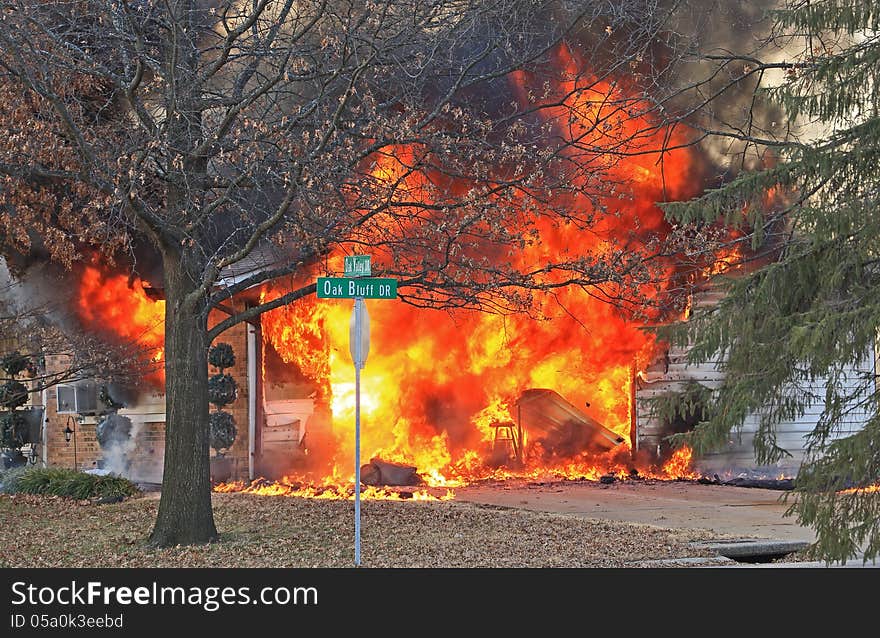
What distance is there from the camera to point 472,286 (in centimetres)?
1149

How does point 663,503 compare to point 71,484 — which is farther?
point 71,484

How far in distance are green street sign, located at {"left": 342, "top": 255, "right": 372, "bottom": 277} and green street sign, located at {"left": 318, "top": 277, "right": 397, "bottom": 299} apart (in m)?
0.07

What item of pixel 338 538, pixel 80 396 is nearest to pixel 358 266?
pixel 338 538

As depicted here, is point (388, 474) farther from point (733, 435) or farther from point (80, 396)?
point (80, 396)

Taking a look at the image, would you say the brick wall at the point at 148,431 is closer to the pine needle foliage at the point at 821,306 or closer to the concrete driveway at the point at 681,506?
the concrete driveway at the point at 681,506

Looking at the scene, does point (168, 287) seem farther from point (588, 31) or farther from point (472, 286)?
point (588, 31)

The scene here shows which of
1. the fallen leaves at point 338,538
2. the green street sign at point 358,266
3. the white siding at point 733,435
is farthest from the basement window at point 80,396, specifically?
the green street sign at point 358,266

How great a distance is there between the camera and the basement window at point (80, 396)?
18016 mm

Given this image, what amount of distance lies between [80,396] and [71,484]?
266 centimetres

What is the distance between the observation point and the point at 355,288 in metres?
10.4

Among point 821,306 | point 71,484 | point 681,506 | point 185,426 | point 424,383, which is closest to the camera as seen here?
point 821,306

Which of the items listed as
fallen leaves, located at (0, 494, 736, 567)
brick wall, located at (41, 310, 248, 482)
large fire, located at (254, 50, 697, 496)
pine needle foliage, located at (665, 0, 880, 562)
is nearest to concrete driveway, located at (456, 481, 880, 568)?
fallen leaves, located at (0, 494, 736, 567)

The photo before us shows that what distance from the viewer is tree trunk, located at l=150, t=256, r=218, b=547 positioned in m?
11.5
